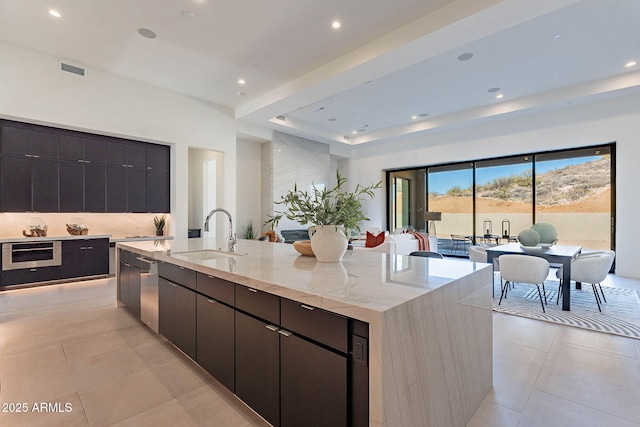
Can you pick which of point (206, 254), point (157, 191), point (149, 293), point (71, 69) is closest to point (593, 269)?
point (206, 254)

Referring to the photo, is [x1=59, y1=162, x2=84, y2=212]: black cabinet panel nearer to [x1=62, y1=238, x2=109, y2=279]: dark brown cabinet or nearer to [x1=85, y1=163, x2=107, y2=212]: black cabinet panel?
[x1=85, y1=163, x2=107, y2=212]: black cabinet panel

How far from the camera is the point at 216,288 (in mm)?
1931

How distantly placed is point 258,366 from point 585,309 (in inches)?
164

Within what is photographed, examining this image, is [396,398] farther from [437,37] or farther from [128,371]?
[437,37]

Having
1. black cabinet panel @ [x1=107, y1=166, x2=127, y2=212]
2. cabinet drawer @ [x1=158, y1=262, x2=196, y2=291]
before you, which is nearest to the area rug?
cabinet drawer @ [x1=158, y1=262, x2=196, y2=291]

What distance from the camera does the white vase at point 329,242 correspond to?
2074 millimetres

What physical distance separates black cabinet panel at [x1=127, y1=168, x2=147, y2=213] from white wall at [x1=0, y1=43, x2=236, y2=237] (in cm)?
55

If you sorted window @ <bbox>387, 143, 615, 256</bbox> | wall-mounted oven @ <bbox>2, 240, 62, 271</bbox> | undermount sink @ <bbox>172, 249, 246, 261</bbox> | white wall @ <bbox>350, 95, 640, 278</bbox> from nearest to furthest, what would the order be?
1. undermount sink @ <bbox>172, 249, 246, 261</bbox>
2. wall-mounted oven @ <bbox>2, 240, 62, 271</bbox>
3. white wall @ <bbox>350, 95, 640, 278</bbox>
4. window @ <bbox>387, 143, 615, 256</bbox>

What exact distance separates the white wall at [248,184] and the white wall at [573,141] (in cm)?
449

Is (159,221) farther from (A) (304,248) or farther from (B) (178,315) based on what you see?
(A) (304,248)

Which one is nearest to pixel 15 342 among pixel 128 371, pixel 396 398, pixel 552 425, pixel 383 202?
pixel 128 371

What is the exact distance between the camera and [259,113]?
6.99 metres

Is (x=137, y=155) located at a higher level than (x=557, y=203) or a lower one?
higher

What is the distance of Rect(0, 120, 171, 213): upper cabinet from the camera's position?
191 inches
